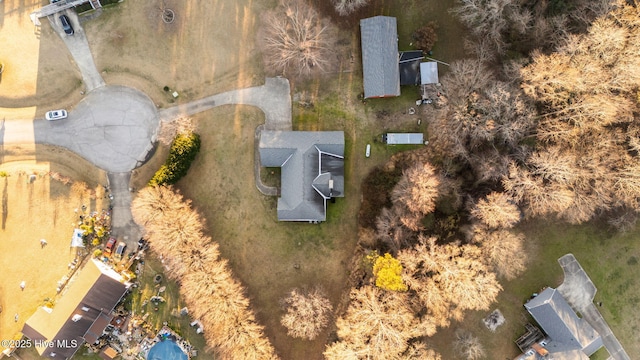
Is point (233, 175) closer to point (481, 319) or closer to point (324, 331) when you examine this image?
point (324, 331)

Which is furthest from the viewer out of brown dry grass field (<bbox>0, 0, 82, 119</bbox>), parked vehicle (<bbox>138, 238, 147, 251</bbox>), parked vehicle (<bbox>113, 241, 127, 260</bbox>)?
brown dry grass field (<bbox>0, 0, 82, 119</bbox>)

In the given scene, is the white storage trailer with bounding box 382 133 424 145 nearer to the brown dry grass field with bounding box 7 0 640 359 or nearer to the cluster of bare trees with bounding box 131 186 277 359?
the brown dry grass field with bounding box 7 0 640 359

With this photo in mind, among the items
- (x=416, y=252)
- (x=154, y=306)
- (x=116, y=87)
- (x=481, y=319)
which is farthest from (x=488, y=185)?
(x=116, y=87)

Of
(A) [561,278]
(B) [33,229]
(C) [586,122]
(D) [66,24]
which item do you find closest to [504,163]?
(C) [586,122]

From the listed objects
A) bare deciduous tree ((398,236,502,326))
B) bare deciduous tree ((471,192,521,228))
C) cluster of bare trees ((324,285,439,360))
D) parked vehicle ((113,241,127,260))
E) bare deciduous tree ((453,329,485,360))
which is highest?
bare deciduous tree ((471,192,521,228))

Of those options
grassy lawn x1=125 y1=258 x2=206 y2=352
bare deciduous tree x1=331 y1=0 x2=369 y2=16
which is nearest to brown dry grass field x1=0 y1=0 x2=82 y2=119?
grassy lawn x1=125 y1=258 x2=206 y2=352
